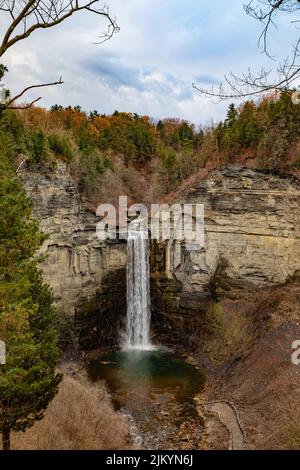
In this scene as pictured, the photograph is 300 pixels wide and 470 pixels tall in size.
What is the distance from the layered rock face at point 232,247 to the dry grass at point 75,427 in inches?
457

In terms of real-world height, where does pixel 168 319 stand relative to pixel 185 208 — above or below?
below

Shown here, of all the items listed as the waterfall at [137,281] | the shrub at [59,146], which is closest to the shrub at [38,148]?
the shrub at [59,146]

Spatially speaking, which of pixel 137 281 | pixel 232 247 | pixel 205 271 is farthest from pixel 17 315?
pixel 137 281

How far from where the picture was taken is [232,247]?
27.7 metres

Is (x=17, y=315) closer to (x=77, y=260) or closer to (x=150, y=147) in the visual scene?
(x=77, y=260)

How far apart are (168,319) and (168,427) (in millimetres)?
11676

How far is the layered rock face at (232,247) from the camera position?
85.0ft

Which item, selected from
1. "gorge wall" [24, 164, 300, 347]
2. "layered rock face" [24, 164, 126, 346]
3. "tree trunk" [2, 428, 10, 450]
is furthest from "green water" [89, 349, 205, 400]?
"tree trunk" [2, 428, 10, 450]

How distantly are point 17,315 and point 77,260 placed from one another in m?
19.3

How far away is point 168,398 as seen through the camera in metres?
21.1

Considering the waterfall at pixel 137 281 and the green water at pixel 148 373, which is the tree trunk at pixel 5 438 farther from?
the waterfall at pixel 137 281

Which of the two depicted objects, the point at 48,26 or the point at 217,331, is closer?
the point at 48,26
